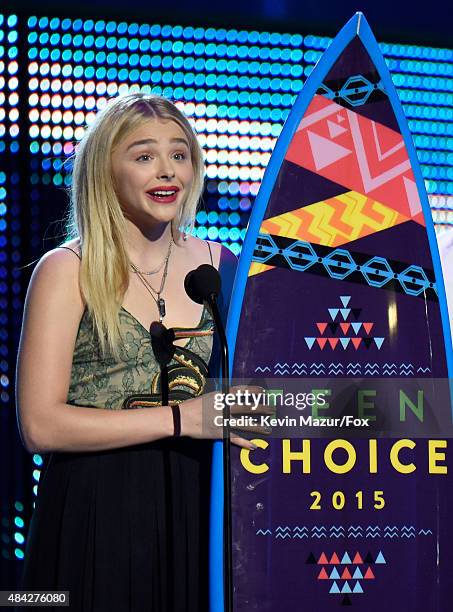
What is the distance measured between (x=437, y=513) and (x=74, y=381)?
76cm

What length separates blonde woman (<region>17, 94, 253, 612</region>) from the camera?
1600 millimetres

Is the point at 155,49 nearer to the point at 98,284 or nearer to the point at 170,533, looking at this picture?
the point at 98,284

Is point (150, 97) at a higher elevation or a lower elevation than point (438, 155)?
lower

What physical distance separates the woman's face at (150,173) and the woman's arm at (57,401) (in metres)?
0.19

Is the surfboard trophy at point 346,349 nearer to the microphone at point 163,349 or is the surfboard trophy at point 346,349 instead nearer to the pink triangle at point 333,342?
the pink triangle at point 333,342

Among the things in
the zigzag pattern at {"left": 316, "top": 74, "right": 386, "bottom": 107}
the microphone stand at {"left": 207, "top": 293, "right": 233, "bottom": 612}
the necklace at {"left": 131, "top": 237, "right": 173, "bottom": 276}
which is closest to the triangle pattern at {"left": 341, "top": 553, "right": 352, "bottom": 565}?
the microphone stand at {"left": 207, "top": 293, "right": 233, "bottom": 612}

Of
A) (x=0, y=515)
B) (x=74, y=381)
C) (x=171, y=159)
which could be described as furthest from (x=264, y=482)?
(x=0, y=515)

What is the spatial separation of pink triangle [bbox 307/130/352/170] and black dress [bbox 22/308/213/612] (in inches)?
19.5

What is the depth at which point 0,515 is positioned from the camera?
3025 mm

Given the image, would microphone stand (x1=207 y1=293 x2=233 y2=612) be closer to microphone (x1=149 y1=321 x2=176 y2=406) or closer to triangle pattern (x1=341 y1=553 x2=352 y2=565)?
microphone (x1=149 y1=321 x2=176 y2=406)

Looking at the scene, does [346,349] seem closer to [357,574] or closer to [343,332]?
[343,332]

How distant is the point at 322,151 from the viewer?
194 cm

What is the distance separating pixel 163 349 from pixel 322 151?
1.86ft

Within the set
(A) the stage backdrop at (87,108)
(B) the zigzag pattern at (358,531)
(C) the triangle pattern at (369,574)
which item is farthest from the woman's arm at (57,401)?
(A) the stage backdrop at (87,108)
